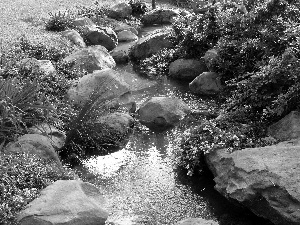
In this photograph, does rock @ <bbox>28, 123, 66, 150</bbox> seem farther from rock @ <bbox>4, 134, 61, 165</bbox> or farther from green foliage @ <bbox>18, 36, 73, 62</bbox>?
green foliage @ <bbox>18, 36, 73, 62</bbox>

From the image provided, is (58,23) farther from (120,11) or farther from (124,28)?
(120,11)

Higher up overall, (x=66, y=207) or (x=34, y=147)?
(x=66, y=207)

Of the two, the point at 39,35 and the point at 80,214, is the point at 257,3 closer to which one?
the point at 39,35

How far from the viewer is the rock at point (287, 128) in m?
7.30

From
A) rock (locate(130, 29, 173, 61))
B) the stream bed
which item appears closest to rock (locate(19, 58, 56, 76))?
the stream bed

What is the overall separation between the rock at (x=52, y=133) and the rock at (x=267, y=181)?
3.05 metres


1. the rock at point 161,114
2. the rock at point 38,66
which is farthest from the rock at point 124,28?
the rock at point 161,114

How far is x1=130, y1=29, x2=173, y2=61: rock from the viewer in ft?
47.8

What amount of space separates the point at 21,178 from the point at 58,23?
10.1 meters

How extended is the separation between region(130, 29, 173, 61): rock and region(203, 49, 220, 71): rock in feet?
8.26

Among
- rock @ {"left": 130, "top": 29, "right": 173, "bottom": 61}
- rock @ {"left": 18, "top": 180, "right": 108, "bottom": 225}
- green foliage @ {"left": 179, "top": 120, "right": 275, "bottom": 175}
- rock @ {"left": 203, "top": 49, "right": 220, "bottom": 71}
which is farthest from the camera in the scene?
rock @ {"left": 130, "top": 29, "right": 173, "bottom": 61}

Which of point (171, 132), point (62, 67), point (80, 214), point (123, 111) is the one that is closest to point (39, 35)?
point (62, 67)

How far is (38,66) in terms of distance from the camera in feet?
34.5

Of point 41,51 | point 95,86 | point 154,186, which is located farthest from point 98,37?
point 154,186
